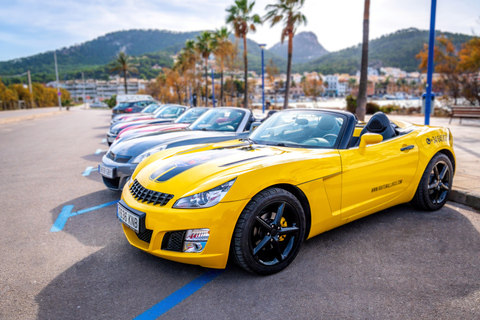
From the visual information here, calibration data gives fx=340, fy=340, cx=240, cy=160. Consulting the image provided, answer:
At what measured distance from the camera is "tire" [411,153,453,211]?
13.5ft

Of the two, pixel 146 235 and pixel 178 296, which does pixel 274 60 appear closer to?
pixel 146 235

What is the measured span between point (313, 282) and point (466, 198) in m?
3.17

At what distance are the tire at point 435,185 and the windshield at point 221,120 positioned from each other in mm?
3099

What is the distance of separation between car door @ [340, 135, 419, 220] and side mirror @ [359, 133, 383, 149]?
0.06m

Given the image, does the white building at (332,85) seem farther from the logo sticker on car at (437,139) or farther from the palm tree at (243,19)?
the logo sticker on car at (437,139)

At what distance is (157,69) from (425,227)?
164 m

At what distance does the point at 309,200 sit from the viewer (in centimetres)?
291

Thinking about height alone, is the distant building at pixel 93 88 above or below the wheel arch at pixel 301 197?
above

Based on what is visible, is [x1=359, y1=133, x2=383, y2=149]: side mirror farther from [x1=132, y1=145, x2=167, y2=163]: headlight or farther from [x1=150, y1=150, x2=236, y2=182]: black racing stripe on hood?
[x1=132, y1=145, x2=167, y2=163]: headlight

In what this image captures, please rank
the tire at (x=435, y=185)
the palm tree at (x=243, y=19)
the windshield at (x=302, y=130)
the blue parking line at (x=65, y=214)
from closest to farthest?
the windshield at (x=302, y=130) < the blue parking line at (x=65, y=214) < the tire at (x=435, y=185) < the palm tree at (x=243, y=19)

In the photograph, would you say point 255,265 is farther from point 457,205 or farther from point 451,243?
point 457,205

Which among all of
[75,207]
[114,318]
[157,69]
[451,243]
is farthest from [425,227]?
[157,69]

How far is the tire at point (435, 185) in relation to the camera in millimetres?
4113

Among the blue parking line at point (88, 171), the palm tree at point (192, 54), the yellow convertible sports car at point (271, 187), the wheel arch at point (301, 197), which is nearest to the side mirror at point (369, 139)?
the yellow convertible sports car at point (271, 187)
